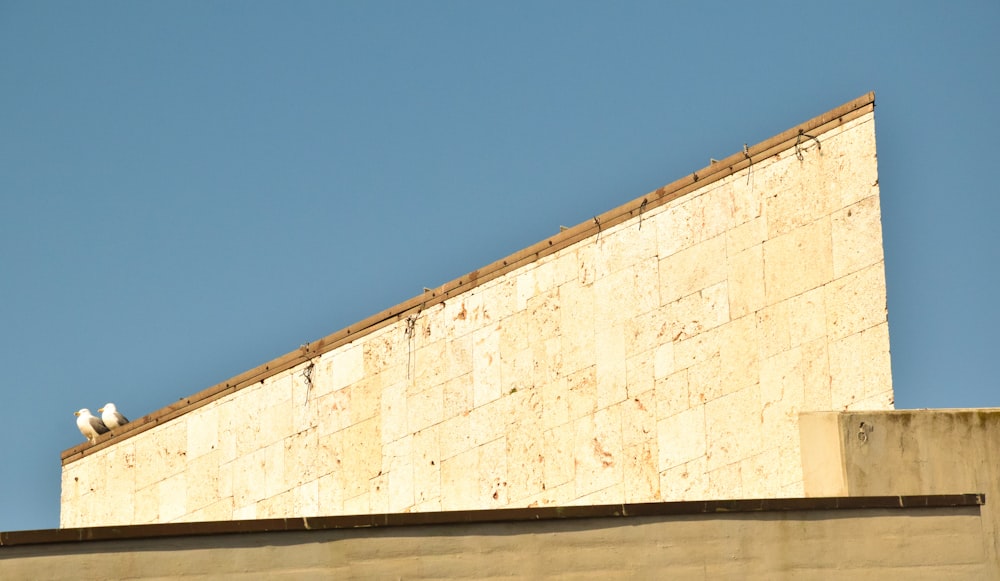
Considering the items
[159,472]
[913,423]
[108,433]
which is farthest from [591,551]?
[108,433]

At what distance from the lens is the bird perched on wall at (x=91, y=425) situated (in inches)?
1214

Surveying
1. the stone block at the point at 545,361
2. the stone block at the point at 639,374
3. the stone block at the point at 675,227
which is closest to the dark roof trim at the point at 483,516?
the stone block at the point at 639,374

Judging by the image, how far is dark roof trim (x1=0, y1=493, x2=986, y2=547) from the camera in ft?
49.7

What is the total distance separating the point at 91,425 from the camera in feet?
101

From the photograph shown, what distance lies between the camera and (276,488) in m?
26.8

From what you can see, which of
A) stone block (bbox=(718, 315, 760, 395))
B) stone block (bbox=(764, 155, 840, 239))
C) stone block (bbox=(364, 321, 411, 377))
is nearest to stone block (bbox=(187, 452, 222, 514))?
stone block (bbox=(364, 321, 411, 377))

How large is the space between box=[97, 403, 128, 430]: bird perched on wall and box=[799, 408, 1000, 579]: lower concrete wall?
15.8 m

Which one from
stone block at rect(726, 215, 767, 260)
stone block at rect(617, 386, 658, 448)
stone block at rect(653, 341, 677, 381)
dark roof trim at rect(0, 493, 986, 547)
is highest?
stone block at rect(726, 215, 767, 260)

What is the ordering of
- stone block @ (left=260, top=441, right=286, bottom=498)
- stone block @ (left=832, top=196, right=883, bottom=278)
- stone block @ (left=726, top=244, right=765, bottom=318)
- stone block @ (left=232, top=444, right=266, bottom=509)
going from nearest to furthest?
stone block @ (left=832, top=196, right=883, bottom=278), stone block @ (left=726, top=244, right=765, bottom=318), stone block @ (left=260, top=441, right=286, bottom=498), stone block @ (left=232, top=444, right=266, bottom=509)

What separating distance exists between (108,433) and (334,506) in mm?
6585

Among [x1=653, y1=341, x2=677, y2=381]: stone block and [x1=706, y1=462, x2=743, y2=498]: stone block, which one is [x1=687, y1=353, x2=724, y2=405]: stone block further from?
[x1=706, y1=462, x2=743, y2=498]: stone block

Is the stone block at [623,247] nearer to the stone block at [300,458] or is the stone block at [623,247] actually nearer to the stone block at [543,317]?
the stone block at [543,317]

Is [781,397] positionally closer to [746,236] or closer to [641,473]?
[746,236]

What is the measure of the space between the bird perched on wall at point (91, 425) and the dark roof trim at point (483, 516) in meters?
15.8
